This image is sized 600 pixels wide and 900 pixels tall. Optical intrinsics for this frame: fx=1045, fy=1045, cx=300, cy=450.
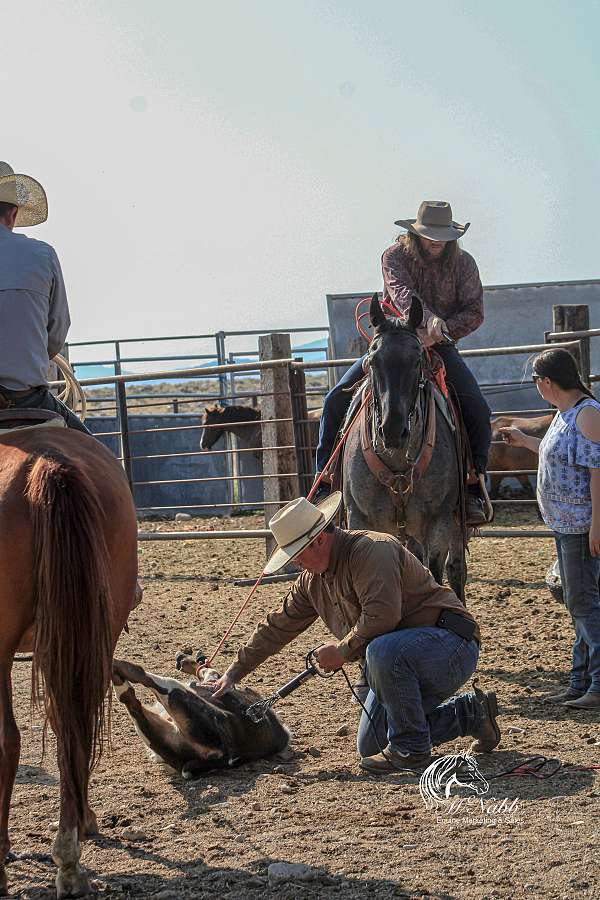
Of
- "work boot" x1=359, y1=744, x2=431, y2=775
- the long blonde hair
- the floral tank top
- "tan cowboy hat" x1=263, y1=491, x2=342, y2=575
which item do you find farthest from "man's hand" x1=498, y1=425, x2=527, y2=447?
"work boot" x1=359, y1=744, x2=431, y2=775

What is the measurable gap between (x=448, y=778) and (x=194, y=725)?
1083 mm

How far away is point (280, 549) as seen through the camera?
176 inches

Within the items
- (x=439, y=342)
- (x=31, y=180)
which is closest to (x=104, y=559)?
(x=31, y=180)

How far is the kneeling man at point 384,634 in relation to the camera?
4.34 meters

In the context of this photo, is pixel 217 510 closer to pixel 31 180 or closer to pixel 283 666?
pixel 283 666

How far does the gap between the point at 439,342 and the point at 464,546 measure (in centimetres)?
130

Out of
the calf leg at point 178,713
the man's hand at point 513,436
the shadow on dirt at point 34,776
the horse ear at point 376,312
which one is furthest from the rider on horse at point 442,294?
the shadow on dirt at point 34,776

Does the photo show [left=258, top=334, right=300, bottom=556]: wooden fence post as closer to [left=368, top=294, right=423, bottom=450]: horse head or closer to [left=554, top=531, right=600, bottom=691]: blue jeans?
[left=368, top=294, right=423, bottom=450]: horse head

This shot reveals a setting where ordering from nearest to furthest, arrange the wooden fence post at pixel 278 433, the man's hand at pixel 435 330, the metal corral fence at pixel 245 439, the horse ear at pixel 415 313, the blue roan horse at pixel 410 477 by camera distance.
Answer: the blue roan horse at pixel 410 477 < the horse ear at pixel 415 313 < the man's hand at pixel 435 330 < the metal corral fence at pixel 245 439 < the wooden fence post at pixel 278 433

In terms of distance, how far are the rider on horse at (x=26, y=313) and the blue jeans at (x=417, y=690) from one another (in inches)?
69.8

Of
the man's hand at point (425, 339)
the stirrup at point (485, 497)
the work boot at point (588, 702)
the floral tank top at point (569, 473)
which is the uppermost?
the man's hand at point (425, 339)

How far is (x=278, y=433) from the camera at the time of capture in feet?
35.4

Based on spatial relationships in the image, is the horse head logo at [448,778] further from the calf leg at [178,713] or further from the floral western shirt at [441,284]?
the floral western shirt at [441,284]

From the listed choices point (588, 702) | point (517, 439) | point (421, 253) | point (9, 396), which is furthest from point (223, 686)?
point (421, 253)
